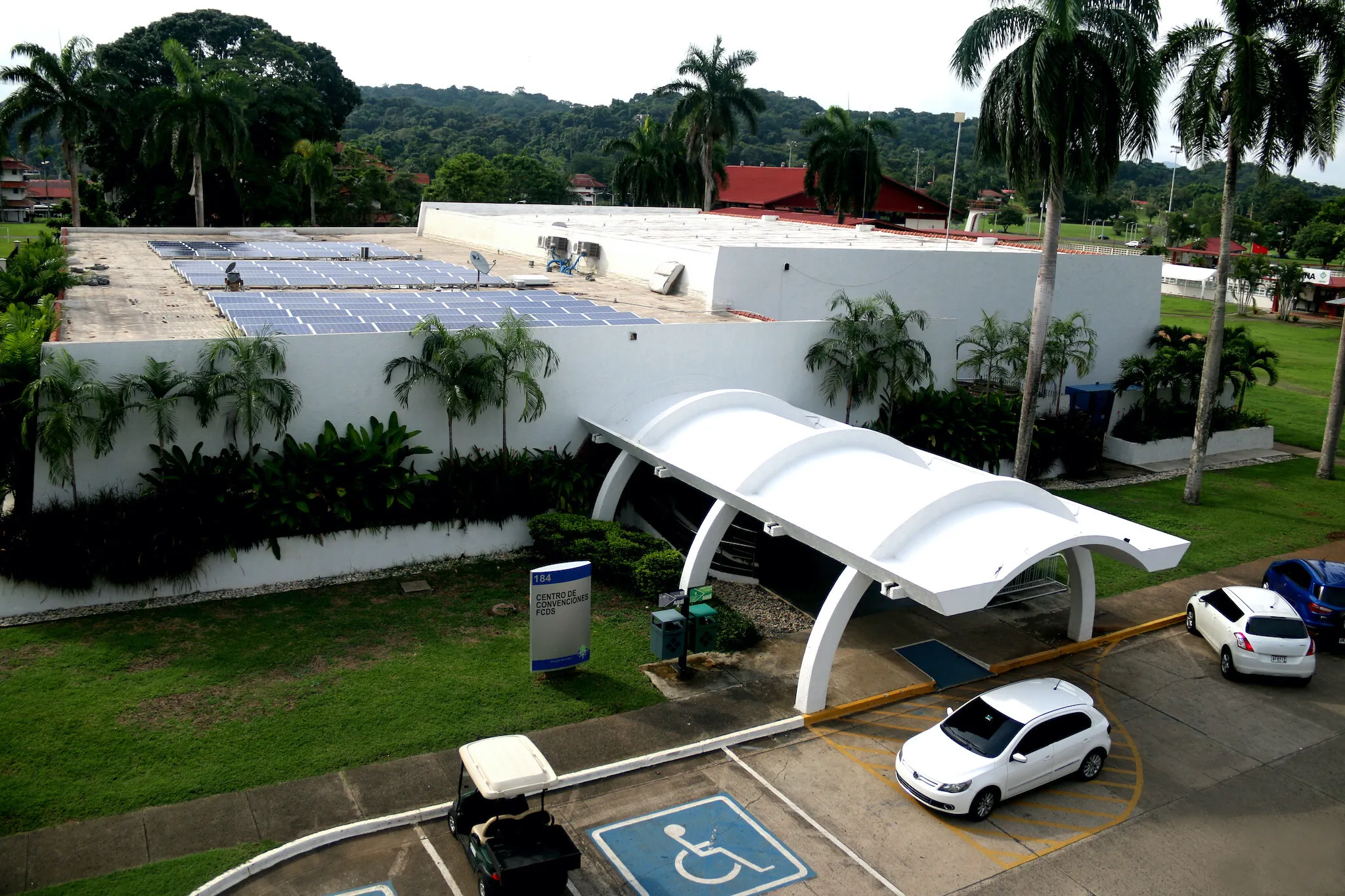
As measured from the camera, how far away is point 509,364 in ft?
71.9

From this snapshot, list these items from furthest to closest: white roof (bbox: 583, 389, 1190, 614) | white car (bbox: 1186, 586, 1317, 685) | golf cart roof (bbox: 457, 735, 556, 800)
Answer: white car (bbox: 1186, 586, 1317, 685) → white roof (bbox: 583, 389, 1190, 614) → golf cart roof (bbox: 457, 735, 556, 800)

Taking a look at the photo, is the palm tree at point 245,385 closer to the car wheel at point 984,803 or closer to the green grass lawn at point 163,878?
the green grass lawn at point 163,878

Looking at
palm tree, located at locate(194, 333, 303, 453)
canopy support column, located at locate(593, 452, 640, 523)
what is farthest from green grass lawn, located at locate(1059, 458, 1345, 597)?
palm tree, located at locate(194, 333, 303, 453)

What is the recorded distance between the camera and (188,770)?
44.7 ft

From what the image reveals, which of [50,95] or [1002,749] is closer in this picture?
[1002,749]

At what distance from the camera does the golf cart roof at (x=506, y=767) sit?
1133 centimetres

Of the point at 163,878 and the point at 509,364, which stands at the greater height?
the point at 509,364

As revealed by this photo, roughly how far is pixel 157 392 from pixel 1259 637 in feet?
68.3

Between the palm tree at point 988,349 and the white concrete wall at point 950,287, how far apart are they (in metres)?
0.52

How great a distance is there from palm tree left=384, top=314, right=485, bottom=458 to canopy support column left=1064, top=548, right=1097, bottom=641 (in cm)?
1251

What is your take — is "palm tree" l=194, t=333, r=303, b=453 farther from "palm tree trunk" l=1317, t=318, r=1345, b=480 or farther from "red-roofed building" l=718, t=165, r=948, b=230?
"red-roofed building" l=718, t=165, r=948, b=230

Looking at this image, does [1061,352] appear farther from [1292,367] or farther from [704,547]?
[1292,367]

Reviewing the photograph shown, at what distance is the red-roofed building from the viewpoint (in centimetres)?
7331

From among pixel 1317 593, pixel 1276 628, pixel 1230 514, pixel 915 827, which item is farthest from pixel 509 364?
pixel 1230 514
